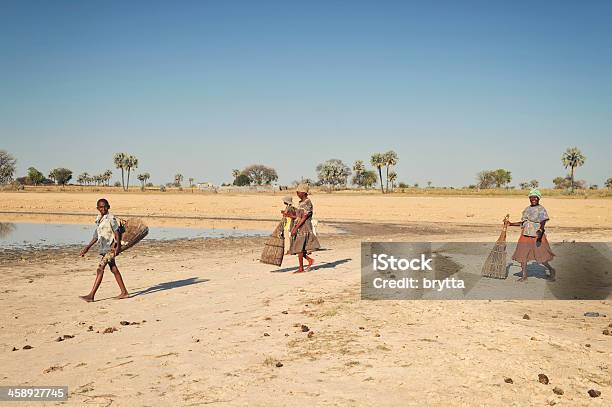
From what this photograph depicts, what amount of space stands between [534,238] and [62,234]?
2066 centimetres

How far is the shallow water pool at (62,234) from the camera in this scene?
2060 cm

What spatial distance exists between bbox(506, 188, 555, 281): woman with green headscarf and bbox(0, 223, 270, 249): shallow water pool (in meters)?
14.8

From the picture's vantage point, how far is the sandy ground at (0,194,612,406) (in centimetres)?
539

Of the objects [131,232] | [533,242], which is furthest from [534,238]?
[131,232]

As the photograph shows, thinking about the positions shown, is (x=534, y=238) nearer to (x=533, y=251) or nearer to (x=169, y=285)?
(x=533, y=251)

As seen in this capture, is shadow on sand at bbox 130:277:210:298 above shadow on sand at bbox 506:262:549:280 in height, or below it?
below

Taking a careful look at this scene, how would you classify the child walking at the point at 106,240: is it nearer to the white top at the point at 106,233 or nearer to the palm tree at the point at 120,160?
the white top at the point at 106,233

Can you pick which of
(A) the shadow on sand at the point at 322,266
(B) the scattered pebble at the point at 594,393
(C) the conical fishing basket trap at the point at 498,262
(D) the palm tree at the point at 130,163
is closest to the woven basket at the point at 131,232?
(A) the shadow on sand at the point at 322,266

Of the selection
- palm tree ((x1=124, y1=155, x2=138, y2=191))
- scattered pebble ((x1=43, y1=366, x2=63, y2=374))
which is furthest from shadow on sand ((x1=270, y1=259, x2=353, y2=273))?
palm tree ((x1=124, y1=155, x2=138, y2=191))

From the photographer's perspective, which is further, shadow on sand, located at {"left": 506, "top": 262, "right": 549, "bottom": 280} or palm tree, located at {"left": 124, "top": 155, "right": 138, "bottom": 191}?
palm tree, located at {"left": 124, "top": 155, "right": 138, "bottom": 191}

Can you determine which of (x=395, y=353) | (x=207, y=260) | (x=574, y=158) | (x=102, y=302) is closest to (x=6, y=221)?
(x=207, y=260)

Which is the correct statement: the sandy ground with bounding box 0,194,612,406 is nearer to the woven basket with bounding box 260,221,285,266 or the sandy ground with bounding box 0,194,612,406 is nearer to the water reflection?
the woven basket with bounding box 260,221,285,266

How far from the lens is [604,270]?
13.5 m

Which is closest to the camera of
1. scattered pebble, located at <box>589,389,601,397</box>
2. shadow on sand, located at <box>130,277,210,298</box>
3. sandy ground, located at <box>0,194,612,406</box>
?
scattered pebble, located at <box>589,389,601,397</box>
